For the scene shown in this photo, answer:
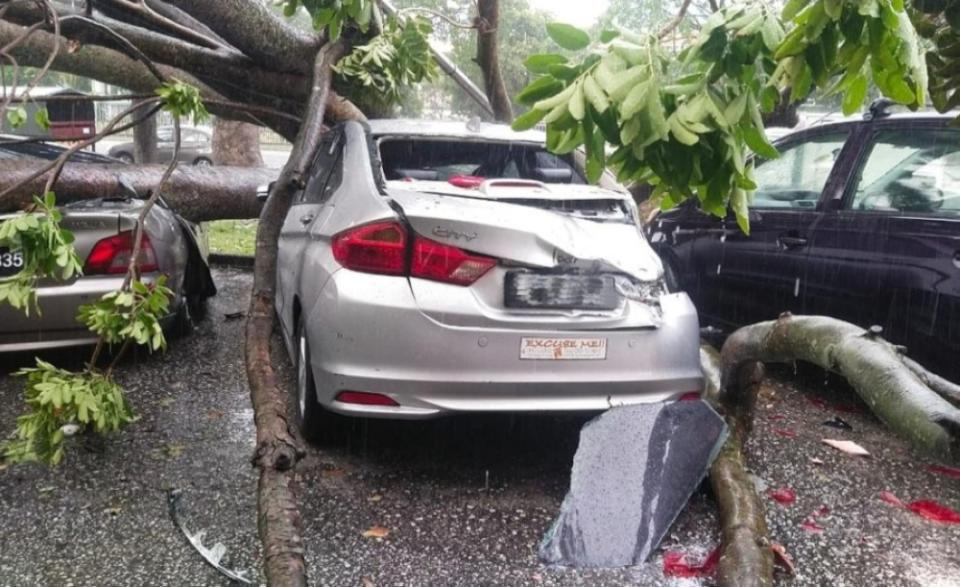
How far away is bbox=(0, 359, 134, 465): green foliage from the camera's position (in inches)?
129

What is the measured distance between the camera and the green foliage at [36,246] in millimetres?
3102

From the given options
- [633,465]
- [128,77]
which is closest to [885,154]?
[633,465]

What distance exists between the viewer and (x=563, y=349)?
11.6 ft

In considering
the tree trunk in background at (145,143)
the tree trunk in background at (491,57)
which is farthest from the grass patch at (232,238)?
the tree trunk in background at (491,57)

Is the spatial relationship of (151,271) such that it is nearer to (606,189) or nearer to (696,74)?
(606,189)

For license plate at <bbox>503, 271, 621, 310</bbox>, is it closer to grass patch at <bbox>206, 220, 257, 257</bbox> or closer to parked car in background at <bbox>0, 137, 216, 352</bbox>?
parked car in background at <bbox>0, 137, 216, 352</bbox>

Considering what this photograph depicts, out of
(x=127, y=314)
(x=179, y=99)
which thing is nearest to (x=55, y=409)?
(x=127, y=314)

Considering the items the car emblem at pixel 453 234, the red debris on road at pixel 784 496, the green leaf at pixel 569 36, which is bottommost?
the red debris on road at pixel 784 496

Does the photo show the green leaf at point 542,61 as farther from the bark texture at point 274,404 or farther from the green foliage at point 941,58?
the bark texture at point 274,404

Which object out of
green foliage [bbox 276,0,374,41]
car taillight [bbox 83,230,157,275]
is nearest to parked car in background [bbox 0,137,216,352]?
car taillight [bbox 83,230,157,275]

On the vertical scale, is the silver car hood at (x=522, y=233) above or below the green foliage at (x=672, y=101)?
below

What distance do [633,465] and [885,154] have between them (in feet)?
8.30

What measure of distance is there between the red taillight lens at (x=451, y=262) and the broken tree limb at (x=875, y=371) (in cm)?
115

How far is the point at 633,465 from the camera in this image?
3543 mm
